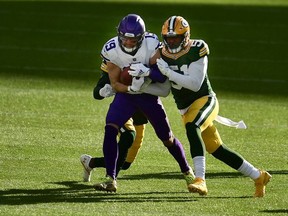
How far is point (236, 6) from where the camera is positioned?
2438cm

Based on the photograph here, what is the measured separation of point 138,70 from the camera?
9.32 meters

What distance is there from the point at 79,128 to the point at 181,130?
1361 millimetres

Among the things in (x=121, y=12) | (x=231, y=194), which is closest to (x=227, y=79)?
(x=121, y=12)

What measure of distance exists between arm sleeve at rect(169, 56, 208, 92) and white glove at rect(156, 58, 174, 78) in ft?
0.13

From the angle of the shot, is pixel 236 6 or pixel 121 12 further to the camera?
pixel 236 6

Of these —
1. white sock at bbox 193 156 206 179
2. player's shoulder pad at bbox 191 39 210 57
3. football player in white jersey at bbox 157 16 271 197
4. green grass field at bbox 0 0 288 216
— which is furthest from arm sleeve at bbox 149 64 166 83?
green grass field at bbox 0 0 288 216

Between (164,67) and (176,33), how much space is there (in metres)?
0.33

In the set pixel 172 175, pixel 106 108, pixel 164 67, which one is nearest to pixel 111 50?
pixel 164 67

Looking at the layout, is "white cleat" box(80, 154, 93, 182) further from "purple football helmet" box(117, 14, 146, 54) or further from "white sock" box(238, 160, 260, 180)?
"white sock" box(238, 160, 260, 180)

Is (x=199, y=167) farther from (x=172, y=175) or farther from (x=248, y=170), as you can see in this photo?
(x=172, y=175)

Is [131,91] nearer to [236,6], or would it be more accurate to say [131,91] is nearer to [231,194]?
[231,194]

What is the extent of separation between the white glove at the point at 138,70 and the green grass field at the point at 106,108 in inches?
43.7

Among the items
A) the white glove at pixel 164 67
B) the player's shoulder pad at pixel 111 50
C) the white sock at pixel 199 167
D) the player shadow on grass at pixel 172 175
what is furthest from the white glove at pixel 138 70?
the player shadow on grass at pixel 172 175

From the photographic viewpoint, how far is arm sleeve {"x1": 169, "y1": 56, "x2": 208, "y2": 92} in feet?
30.4
